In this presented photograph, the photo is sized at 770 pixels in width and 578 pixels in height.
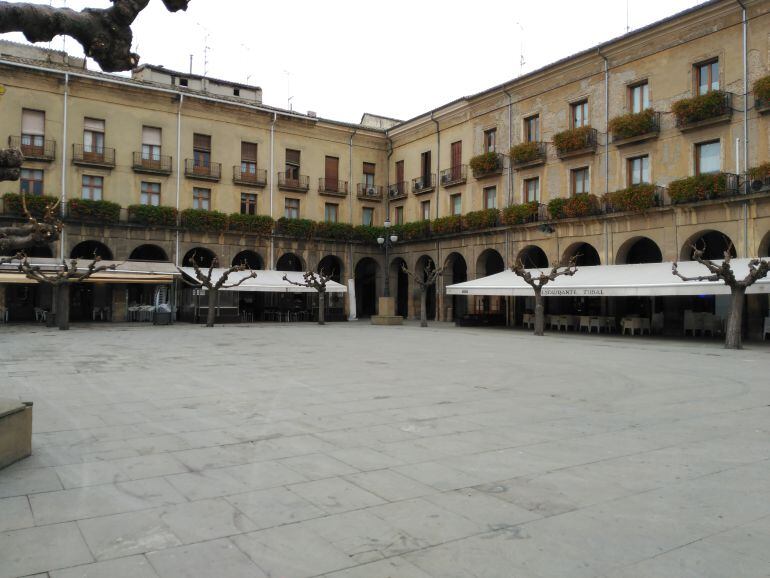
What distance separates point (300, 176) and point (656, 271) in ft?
67.6

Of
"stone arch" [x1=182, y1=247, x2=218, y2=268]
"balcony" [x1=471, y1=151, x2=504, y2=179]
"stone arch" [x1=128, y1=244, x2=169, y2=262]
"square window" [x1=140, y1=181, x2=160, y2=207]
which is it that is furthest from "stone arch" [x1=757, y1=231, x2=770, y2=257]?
"stone arch" [x1=128, y1=244, x2=169, y2=262]

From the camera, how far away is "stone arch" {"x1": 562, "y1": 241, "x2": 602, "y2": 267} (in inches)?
1042

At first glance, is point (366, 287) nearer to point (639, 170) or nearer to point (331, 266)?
point (331, 266)

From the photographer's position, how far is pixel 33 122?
27750 mm

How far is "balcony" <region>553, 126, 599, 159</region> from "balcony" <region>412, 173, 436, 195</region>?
894 centimetres

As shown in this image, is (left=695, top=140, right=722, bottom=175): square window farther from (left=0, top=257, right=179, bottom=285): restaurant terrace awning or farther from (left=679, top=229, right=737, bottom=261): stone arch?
(left=0, top=257, right=179, bottom=285): restaurant terrace awning

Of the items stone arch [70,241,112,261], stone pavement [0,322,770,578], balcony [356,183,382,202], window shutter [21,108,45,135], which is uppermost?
window shutter [21,108,45,135]

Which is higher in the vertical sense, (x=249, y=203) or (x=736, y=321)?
(x=249, y=203)

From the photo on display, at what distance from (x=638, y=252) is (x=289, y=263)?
19867mm

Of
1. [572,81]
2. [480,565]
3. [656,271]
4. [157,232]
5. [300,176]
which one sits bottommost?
[480,565]

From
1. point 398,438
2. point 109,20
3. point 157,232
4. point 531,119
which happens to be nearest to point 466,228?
point 531,119

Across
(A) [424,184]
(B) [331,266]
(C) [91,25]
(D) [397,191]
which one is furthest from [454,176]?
(C) [91,25]

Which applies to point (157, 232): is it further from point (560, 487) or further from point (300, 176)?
point (560, 487)

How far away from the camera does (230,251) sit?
32344mm
